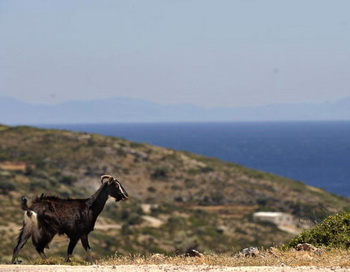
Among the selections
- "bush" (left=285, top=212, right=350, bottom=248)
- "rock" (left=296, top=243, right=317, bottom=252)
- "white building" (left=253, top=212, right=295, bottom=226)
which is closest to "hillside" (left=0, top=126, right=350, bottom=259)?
"white building" (left=253, top=212, right=295, bottom=226)

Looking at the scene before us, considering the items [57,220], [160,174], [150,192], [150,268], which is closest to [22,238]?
[57,220]

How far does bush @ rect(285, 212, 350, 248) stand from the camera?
20484mm

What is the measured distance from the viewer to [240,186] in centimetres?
10050

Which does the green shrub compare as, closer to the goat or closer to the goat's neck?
the goat's neck

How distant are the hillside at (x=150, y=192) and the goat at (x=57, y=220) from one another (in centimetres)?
3201

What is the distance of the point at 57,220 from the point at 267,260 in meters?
4.98

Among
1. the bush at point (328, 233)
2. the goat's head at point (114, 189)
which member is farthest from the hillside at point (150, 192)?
the goat's head at point (114, 189)

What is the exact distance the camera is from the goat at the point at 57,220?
17.7 meters

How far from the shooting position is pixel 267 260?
665 inches

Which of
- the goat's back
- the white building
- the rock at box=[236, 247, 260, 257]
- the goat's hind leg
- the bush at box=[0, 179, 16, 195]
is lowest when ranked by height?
the white building

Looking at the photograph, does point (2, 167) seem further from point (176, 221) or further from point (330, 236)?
point (330, 236)

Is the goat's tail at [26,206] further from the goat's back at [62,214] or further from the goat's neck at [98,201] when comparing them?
the goat's neck at [98,201]

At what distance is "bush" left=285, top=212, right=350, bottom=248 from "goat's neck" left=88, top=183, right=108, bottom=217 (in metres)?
5.38

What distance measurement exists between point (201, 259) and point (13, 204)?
53.2m
